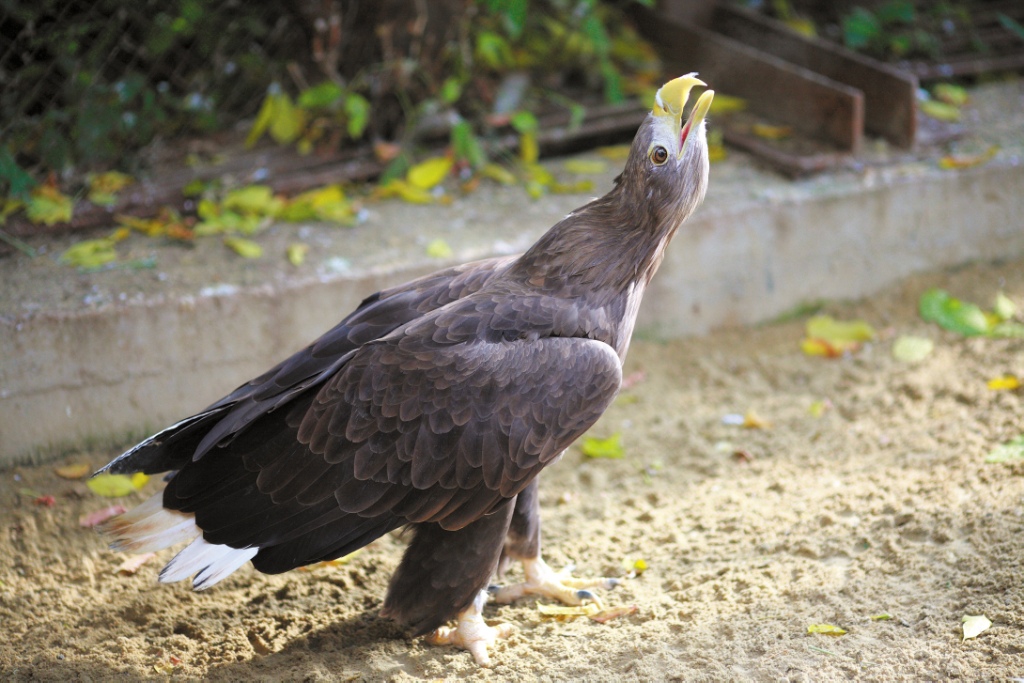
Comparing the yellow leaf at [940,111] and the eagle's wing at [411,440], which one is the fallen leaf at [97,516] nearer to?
the eagle's wing at [411,440]

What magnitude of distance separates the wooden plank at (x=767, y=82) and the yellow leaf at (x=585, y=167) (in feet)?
3.59

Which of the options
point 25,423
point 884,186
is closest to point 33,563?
point 25,423

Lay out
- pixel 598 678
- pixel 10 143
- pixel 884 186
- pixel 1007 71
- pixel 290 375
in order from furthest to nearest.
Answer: pixel 1007 71
pixel 884 186
pixel 10 143
pixel 290 375
pixel 598 678

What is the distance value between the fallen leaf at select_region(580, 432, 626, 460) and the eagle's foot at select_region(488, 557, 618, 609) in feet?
2.42

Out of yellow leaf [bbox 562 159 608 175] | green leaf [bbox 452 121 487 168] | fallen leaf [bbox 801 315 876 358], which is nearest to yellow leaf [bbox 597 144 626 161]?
yellow leaf [bbox 562 159 608 175]

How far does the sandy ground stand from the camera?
281 cm

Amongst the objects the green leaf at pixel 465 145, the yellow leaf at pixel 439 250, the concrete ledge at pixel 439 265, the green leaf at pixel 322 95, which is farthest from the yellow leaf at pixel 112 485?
the green leaf at pixel 465 145

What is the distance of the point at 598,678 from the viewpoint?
2.74 m

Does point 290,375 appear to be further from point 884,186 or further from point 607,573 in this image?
point 884,186

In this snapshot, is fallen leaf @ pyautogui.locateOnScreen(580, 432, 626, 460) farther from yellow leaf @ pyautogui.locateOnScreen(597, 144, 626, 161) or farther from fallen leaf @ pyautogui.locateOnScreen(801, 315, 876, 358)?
yellow leaf @ pyautogui.locateOnScreen(597, 144, 626, 161)

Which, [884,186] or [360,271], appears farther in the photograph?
[884,186]

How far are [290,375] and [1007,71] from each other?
5128 millimetres

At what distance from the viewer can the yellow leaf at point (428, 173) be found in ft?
15.8

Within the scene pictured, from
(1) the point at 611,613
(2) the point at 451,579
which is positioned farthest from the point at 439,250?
(1) the point at 611,613
